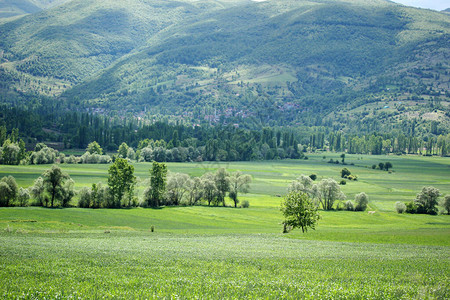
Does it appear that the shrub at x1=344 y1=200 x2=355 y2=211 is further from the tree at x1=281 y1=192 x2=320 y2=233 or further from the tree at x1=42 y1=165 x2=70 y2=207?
the tree at x1=42 y1=165 x2=70 y2=207

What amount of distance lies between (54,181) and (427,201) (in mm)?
84246

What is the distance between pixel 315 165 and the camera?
172875mm

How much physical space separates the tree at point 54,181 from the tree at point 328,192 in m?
59.2

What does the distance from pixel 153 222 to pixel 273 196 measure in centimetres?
4686

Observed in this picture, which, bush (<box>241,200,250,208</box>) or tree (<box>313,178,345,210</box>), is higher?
tree (<box>313,178,345,210</box>)

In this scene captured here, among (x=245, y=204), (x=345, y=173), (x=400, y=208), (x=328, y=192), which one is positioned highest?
(x=345, y=173)

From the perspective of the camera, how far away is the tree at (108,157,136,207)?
274 ft

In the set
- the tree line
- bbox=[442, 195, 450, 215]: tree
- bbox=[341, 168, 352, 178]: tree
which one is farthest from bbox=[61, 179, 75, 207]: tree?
bbox=[341, 168, 352, 178]: tree

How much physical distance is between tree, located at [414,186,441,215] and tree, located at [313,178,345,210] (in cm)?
1772

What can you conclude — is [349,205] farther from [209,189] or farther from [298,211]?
[298,211]

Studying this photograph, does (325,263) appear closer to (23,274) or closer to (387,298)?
(387,298)

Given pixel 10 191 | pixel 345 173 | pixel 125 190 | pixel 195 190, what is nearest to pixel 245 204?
pixel 195 190

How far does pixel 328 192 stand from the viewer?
96312 millimetres

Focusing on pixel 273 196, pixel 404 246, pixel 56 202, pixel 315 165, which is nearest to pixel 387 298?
pixel 404 246
